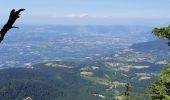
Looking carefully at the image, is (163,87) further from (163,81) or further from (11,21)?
(11,21)

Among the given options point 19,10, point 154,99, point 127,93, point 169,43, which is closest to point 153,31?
point 169,43

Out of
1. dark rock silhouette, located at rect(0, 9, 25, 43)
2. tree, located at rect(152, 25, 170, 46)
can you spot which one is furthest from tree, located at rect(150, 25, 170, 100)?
dark rock silhouette, located at rect(0, 9, 25, 43)

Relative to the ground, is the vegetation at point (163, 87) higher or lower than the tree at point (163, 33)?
lower

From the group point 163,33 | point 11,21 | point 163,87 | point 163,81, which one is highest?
point 11,21

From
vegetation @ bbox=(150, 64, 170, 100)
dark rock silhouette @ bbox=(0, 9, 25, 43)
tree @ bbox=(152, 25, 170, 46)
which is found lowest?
vegetation @ bbox=(150, 64, 170, 100)

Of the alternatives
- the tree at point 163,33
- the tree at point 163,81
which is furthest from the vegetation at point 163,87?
the tree at point 163,33

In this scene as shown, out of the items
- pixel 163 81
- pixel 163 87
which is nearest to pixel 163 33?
pixel 163 81

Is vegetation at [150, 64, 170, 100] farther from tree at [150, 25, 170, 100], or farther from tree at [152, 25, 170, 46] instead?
tree at [152, 25, 170, 46]

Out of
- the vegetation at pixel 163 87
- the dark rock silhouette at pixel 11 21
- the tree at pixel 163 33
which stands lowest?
the vegetation at pixel 163 87

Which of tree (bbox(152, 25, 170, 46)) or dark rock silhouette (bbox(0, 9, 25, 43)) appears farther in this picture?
tree (bbox(152, 25, 170, 46))

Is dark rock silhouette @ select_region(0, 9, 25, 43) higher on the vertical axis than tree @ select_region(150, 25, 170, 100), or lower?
higher

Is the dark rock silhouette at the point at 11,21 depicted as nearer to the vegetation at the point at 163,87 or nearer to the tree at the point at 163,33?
the tree at the point at 163,33
